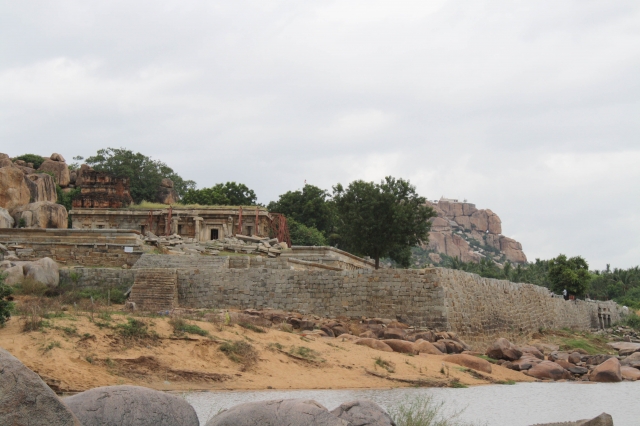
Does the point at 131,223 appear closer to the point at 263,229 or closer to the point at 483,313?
the point at 263,229

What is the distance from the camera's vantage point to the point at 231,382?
46.2 feet

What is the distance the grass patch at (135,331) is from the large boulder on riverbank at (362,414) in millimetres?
7760

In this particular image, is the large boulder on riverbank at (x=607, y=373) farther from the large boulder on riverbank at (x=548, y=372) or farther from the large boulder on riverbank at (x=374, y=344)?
the large boulder on riverbank at (x=374, y=344)

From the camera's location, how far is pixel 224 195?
193 ft

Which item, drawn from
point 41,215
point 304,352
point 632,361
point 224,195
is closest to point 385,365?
point 304,352

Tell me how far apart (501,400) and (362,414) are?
7107 millimetres

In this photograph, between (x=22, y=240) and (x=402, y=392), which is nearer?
(x=402, y=392)

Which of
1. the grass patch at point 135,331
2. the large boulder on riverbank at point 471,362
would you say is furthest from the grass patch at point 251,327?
the large boulder on riverbank at point 471,362

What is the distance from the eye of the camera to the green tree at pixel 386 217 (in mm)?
35812

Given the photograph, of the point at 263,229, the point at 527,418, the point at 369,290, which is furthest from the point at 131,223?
the point at 527,418

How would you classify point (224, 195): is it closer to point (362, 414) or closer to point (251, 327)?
point (251, 327)

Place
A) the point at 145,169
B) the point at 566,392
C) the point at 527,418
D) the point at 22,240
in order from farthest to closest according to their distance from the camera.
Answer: the point at 145,169 → the point at 22,240 → the point at 566,392 → the point at 527,418

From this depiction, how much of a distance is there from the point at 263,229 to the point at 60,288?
19080 millimetres

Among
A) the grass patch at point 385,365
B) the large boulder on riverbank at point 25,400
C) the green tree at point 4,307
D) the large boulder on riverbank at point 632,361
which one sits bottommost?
the large boulder on riverbank at point 632,361
